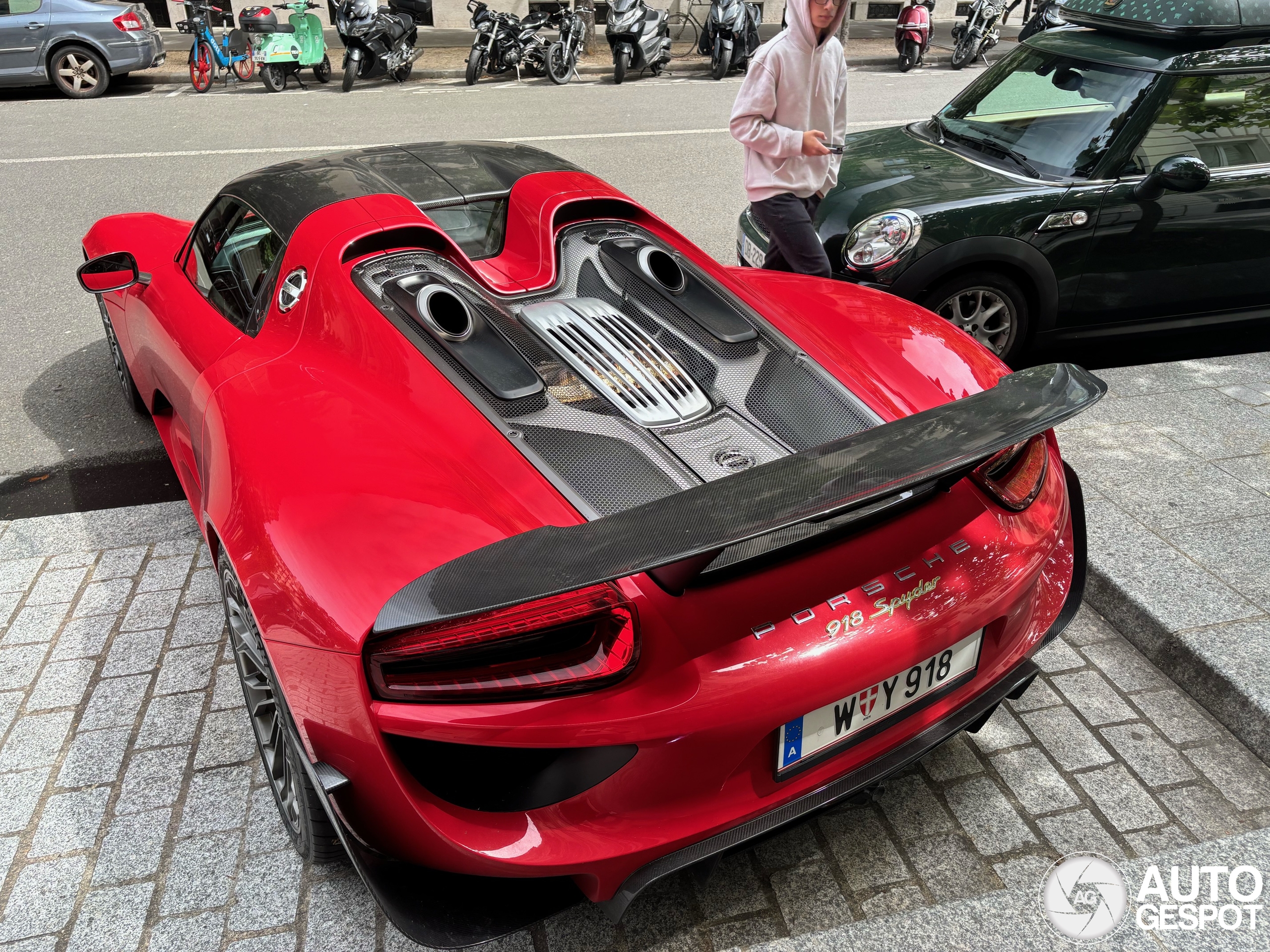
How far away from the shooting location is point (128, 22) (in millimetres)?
12328

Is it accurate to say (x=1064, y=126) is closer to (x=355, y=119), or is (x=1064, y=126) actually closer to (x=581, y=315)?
(x=581, y=315)

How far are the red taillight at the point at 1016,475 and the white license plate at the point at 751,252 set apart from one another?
279 cm

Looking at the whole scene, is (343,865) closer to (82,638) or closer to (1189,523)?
(82,638)

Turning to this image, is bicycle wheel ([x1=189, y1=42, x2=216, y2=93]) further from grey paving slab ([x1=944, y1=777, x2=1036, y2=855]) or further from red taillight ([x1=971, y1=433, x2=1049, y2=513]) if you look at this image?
grey paving slab ([x1=944, y1=777, x2=1036, y2=855])

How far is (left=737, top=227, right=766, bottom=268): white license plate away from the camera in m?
4.96

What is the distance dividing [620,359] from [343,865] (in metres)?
1.38

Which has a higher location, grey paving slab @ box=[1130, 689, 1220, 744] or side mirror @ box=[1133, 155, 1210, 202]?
side mirror @ box=[1133, 155, 1210, 202]

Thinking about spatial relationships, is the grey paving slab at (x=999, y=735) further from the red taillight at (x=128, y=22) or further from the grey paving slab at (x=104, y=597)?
the red taillight at (x=128, y=22)

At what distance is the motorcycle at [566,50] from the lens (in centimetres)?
1381

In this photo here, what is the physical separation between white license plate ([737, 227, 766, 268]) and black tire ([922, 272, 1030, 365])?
90 centimetres

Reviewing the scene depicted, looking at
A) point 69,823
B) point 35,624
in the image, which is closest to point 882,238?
point 35,624

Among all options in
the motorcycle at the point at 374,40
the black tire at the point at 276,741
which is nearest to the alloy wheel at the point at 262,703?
the black tire at the point at 276,741

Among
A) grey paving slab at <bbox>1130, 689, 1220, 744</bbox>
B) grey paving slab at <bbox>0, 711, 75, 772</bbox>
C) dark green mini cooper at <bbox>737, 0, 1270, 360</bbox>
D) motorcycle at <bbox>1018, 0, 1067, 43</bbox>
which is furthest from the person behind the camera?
motorcycle at <bbox>1018, 0, 1067, 43</bbox>

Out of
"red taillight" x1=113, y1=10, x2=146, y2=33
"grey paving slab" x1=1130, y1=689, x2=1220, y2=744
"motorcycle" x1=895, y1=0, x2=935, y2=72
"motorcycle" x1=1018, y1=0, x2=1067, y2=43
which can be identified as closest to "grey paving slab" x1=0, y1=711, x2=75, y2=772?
"grey paving slab" x1=1130, y1=689, x2=1220, y2=744
